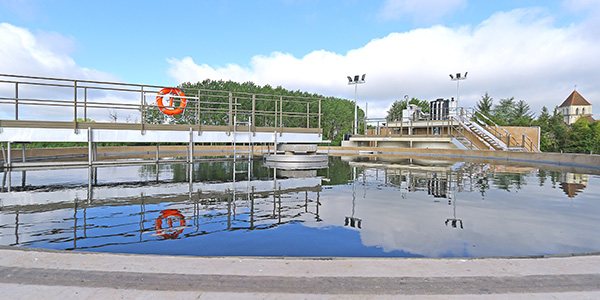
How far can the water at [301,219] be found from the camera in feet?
14.5

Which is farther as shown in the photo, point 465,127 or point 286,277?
point 465,127

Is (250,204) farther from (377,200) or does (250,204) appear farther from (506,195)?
(506,195)

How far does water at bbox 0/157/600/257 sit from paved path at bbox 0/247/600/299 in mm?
608

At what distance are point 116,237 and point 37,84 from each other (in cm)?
1267

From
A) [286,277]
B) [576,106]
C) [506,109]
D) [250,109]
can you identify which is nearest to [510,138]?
[286,277]

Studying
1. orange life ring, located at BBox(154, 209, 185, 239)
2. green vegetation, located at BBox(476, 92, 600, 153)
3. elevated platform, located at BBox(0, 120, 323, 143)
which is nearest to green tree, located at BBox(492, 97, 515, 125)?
green vegetation, located at BBox(476, 92, 600, 153)

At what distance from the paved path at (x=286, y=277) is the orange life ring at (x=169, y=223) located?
1201mm

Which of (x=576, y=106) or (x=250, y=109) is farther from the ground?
(x=576, y=106)

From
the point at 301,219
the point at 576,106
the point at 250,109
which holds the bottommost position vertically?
the point at 301,219

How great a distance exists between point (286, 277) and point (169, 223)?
121 inches

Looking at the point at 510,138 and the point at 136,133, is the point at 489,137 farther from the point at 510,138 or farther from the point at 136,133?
the point at 136,133

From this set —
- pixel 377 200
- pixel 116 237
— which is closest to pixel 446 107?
pixel 377 200

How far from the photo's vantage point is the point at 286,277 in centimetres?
317

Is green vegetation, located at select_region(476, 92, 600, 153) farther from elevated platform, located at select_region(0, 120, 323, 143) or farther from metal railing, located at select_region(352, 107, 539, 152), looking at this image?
elevated platform, located at select_region(0, 120, 323, 143)
